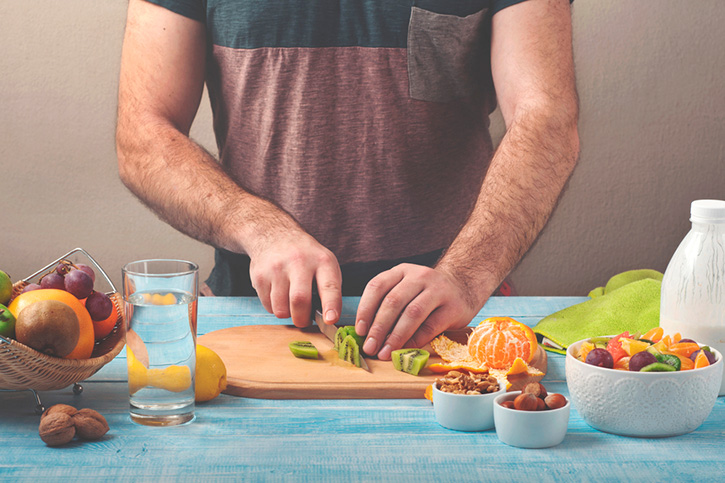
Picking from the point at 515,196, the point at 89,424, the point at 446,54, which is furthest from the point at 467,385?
the point at 446,54

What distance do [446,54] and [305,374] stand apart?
44.6 inches

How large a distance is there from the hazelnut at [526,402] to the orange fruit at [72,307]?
567mm

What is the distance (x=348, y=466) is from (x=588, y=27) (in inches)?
104

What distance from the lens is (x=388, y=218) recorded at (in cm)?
205

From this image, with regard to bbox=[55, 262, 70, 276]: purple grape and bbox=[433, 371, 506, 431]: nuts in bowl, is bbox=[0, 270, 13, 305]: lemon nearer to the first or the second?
bbox=[55, 262, 70, 276]: purple grape

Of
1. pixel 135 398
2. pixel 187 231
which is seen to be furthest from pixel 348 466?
pixel 187 231

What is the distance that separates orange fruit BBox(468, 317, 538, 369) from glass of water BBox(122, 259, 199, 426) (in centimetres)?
43

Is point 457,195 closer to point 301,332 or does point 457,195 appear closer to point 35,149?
point 301,332

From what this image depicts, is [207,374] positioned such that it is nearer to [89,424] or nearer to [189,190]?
[89,424]

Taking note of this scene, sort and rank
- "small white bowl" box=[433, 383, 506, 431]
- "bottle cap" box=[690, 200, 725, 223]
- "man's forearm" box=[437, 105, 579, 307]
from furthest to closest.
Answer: "man's forearm" box=[437, 105, 579, 307] → "bottle cap" box=[690, 200, 725, 223] → "small white bowl" box=[433, 383, 506, 431]

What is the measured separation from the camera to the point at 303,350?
1184mm

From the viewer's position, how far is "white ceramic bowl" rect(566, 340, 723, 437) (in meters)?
0.90

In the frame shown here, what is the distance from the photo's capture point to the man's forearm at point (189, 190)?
5.13ft

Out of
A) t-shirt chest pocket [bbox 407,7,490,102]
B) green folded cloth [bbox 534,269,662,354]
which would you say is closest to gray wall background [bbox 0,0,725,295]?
t-shirt chest pocket [bbox 407,7,490,102]
